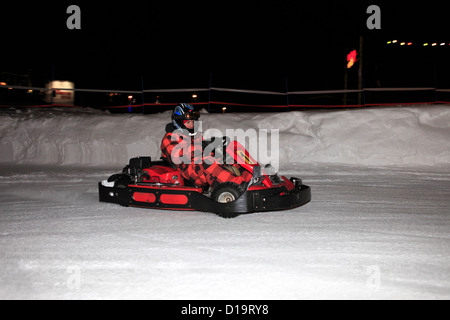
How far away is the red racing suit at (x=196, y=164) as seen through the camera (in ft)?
14.5

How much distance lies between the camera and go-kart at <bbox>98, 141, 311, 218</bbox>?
13.4 ft

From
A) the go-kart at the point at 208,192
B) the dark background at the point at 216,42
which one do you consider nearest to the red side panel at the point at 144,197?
the go-kart at the point at 208,192

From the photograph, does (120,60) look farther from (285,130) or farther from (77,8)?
(285,130)

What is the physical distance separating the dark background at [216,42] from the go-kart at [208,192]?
279 inches

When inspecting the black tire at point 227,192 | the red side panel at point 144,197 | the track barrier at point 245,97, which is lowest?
the red side panel at point 144,197

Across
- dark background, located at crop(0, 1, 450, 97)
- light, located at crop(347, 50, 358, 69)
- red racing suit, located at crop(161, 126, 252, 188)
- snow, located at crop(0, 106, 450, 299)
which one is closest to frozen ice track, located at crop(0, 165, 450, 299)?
snow, located at crop(0, 106, 450, 299)

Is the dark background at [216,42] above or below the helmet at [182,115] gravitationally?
above

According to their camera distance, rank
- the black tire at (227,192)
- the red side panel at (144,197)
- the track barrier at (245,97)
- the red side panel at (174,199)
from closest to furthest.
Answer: the black tire at (227,192) < the red side panel at (174,199) < the red side panel at (144,197) < the track barrier at (245,97)

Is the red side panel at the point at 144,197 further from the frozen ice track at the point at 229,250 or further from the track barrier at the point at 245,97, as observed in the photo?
the track barrier at the point at 245,97

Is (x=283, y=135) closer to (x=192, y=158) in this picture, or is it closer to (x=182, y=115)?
(x=182, y=115)

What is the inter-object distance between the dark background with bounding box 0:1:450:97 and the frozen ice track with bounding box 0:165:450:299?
7977 mm

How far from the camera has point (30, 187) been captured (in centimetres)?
634

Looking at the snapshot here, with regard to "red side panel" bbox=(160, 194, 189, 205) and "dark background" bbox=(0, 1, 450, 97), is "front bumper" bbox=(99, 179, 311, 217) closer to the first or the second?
"red side panel" bbox=(160, 194, 189, 205)
